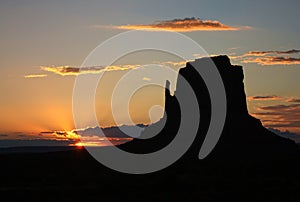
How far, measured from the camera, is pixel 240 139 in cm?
13012

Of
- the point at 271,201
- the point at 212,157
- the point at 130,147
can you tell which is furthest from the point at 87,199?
the point at 130,147

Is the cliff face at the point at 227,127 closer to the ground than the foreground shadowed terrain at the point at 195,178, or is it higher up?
higher up

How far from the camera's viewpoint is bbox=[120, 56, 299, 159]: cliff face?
124625 mm

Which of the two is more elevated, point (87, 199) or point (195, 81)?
point (195, 81)

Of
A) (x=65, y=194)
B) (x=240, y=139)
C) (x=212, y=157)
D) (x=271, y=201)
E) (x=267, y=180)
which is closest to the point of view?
(x=271, y=201)

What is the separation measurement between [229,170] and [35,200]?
37820mm

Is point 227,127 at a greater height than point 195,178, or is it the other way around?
point 227,127

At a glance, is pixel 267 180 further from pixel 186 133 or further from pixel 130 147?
pixel 130 147

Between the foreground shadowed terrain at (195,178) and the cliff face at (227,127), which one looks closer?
the foreground shadowed terrain at (195,178)

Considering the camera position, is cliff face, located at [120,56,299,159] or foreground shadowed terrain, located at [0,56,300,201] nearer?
foreground shadowed terrain, located at [0,56,300,201]

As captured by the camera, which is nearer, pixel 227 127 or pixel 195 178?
pixel 195 178

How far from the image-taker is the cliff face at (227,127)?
4906 inches

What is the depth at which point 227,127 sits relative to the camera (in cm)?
13588

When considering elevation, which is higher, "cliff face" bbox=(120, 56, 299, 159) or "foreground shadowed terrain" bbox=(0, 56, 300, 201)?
"cliff face" bbox=(120, 56, 299, 159)
